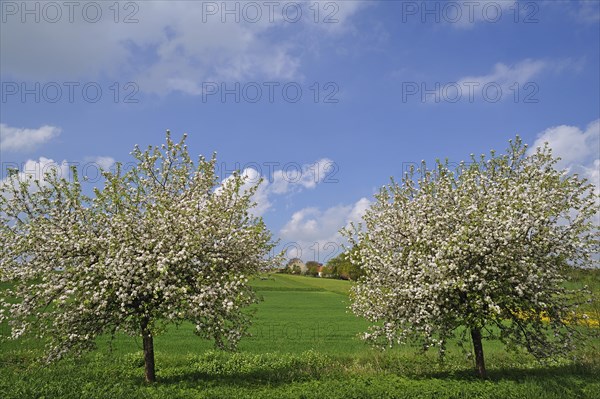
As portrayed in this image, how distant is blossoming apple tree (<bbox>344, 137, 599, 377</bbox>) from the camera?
14.7 metres

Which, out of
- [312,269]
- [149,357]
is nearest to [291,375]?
[149,357]

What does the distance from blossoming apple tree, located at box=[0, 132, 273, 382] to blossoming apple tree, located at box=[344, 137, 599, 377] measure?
4.84 metres

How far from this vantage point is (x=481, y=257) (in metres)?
15.1

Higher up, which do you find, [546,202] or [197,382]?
[546,202]

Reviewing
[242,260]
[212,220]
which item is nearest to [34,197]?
[212,220]

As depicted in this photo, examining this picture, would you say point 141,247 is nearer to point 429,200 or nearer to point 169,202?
point 169,202

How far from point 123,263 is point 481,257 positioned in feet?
36.1

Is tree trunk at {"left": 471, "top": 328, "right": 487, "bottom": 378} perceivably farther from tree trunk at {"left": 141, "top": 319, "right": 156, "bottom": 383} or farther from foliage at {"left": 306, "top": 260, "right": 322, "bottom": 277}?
foliage at {"left": 306, "top": 260, "right": 322, "bottom": 277}

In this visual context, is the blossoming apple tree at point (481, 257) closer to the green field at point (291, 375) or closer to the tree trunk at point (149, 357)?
the green field at point (291, 375)

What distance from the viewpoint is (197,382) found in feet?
50.5

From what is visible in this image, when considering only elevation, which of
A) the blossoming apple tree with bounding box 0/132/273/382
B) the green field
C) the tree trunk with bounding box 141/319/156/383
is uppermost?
the blossoming apple tree with bounding box 0/132/273/382

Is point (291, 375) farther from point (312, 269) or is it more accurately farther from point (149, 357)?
point (312, 269)

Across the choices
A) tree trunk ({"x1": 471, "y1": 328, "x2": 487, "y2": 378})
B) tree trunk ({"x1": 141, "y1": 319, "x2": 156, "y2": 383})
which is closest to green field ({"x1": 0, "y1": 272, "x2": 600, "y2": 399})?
tree trunk ({"x1": 471, "y1": 328, "x2": 487, "y2": 378})

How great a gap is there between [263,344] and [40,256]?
1425cm
